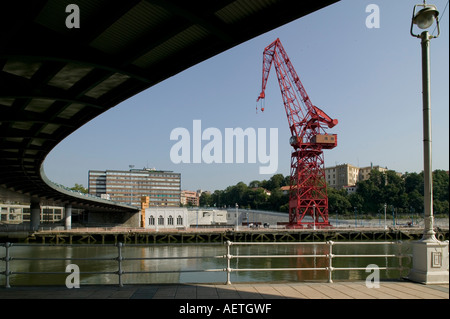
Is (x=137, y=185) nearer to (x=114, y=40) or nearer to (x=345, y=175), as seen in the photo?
(x=345, y=175)

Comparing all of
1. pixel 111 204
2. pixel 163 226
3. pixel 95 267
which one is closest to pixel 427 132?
pixel 95 267

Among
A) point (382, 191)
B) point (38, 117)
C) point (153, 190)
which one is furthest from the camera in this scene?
point (153, 190)

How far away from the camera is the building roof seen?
676cm

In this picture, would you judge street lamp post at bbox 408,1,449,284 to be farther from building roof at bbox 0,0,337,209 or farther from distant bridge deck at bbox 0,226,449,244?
distant bridge deck at bbox 0,226,449,244

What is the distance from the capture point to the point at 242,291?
24.5 feet

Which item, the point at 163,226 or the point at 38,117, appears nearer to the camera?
the point at 38,117

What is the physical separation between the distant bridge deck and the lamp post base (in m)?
46.8

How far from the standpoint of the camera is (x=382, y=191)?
382ft

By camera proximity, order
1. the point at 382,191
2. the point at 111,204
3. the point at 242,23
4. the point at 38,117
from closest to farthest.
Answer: the point at 242,23 < the point at 38,117 < the point at 111,204 < the point at 382,191

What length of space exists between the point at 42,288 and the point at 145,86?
19.4 ft

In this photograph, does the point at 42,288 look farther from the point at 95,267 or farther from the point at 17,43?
the point at 95,267

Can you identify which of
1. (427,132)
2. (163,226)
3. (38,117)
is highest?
(38,117)

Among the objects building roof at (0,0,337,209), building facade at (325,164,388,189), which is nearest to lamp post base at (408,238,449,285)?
building roof at (0,0,337,209)

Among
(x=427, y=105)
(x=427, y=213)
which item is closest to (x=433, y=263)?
(x=427, y=213)
